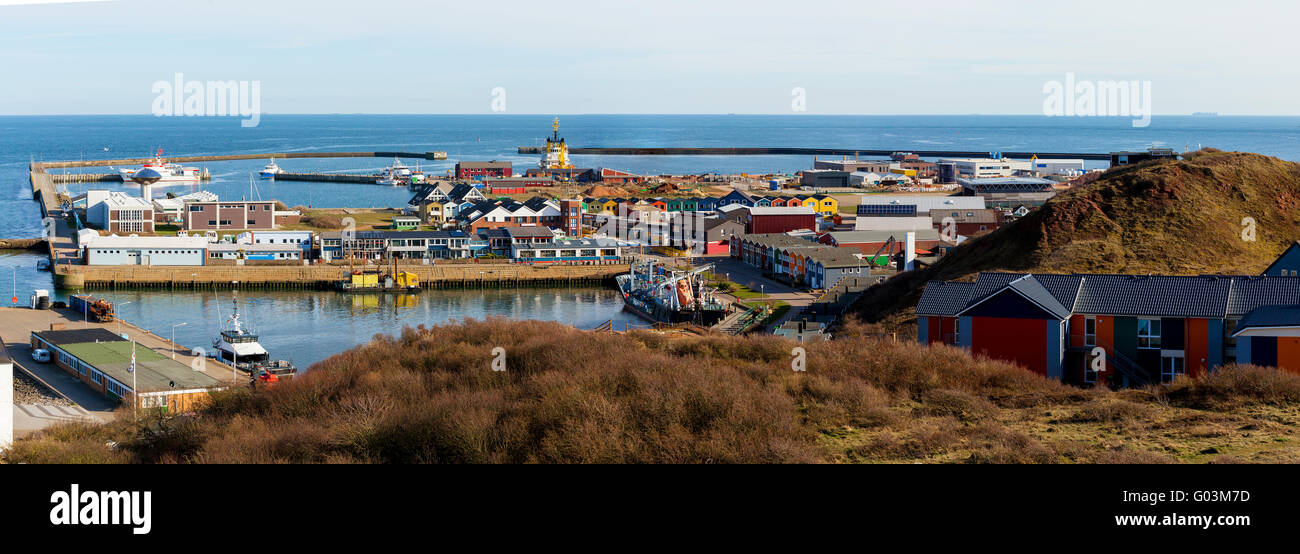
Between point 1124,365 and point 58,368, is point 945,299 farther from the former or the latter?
point 58,368

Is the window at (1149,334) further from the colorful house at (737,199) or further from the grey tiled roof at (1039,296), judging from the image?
the colorful house at (737,199)

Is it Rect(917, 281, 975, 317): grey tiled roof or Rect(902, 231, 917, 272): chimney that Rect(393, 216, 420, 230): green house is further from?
Rect(917, 281, 975, 317): grey tiled roof

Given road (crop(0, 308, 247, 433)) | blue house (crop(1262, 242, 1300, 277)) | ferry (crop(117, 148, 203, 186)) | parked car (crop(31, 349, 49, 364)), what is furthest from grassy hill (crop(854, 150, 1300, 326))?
ferry (crop(117, 148, 203, 186))

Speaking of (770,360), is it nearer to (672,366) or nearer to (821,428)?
(672,366)

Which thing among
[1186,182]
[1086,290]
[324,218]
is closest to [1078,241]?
[1186,182]

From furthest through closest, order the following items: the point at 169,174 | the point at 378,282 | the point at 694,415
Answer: the point at 169,174 < the point at 378,282 < the point at 694,415

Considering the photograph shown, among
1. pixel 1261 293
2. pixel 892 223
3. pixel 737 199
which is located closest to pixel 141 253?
pixel 737 199

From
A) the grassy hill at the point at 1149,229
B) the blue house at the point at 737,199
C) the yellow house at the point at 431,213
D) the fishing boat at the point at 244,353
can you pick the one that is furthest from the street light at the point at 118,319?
the blue house at the point at 737,199

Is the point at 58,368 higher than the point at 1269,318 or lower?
lower
